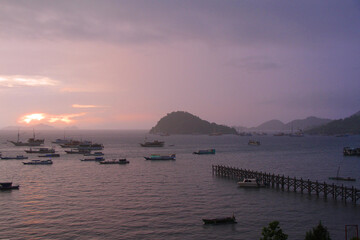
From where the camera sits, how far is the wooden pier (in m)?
44.3

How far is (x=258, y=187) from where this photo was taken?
53469mm

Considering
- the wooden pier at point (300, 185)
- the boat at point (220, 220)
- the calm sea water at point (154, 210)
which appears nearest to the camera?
the calm sea water at point (154, 210)

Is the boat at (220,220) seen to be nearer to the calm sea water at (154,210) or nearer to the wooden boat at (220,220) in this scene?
the wooden boat at (220,220)

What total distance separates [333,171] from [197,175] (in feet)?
103

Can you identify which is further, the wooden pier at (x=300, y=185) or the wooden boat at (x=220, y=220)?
the wooden pier at (x=300, y=185)

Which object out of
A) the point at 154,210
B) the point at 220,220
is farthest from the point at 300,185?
the point at 154,210

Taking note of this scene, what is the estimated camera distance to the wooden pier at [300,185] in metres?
44.3

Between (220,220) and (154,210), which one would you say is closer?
(220,220)

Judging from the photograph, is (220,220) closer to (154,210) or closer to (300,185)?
(154,210)

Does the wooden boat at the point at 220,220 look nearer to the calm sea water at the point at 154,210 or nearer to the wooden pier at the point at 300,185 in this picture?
the calm sea water at the point at 154,210

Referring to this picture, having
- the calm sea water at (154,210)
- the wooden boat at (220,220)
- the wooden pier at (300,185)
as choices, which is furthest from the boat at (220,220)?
the wooden pier at (300,185)

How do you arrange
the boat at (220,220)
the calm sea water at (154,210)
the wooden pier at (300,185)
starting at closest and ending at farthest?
1. the calm sea water at (154,210)
2. the boat at (220,220)
3. the wooden pier at (300,185)

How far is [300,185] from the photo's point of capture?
166ft

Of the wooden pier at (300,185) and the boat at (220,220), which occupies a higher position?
the wooden pier at (300,185)
